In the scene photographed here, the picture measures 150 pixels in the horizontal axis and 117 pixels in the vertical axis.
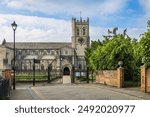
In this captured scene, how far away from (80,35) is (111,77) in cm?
9345

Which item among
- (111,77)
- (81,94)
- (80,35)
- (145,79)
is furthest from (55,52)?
(81,94)

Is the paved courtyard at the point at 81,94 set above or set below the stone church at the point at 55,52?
below

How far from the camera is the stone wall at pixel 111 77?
26969mm

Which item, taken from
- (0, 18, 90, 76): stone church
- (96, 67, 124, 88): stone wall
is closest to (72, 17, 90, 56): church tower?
(0, 18, 90, 76): stone church

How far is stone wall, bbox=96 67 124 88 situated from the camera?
27.0m

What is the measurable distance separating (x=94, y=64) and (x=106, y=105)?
27604 millimetres

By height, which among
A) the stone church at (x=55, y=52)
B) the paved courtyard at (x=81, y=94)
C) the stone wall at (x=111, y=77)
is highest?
the stone church at (x=55, y=52)

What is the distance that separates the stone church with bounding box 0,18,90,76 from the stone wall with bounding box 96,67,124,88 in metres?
72.6

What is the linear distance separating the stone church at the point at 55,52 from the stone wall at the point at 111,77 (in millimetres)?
72622

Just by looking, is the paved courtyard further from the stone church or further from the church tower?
the church tower

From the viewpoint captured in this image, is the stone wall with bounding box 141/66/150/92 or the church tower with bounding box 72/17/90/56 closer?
the stone wall with bounding box 141/66/150/92

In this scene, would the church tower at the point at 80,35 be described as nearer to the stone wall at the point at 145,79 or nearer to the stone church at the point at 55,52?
the stone church at the point at 55,52

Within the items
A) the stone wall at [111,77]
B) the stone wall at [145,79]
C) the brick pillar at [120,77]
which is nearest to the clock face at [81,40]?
the stone wall at [111,77]

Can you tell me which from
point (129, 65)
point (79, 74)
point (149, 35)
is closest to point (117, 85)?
point (129, 65)
